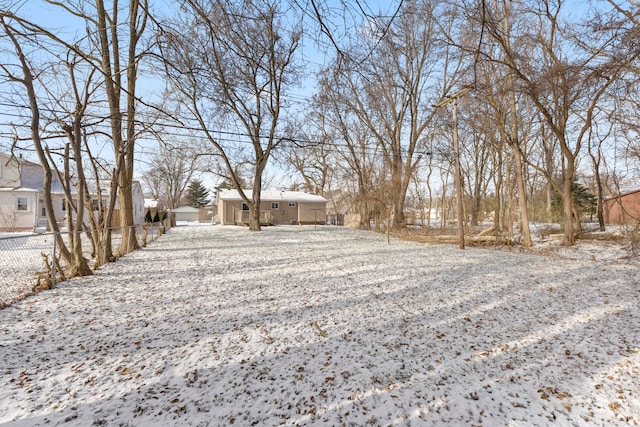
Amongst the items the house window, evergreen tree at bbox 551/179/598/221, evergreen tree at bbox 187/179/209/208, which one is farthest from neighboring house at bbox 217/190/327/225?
evergreen tree at bbox 187/179/209/208

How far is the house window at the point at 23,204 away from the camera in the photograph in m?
19.3

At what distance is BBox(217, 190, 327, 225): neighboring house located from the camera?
93.7ft

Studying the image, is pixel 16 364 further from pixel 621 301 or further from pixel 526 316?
pixel 621 301

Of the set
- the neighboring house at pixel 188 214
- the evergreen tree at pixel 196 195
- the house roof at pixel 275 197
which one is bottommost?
the neighboring house at pixel 188 214

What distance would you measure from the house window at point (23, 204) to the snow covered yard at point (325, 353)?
19.7 metres

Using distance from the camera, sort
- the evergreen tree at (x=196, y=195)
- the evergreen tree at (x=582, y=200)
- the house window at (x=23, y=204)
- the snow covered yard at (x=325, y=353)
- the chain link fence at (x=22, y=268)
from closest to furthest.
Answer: the snow covered yard at (x=325, y=353)
the chain link fence at (x=22, y=268)
the house window at (x=23, y=204)
the evergreen tree at (x=582, y=200)
the evergreen tree at (x=196, y=195)

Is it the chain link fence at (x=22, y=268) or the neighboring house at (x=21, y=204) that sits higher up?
the neighboring house at (x=21, y=204)

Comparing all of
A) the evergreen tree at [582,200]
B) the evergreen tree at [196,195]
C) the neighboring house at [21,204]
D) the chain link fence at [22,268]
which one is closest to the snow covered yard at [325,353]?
the chain link fence at [22,268]

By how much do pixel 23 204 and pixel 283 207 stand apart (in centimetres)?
1862

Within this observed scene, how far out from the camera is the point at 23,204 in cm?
1936

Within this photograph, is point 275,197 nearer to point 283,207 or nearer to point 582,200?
point 283,207

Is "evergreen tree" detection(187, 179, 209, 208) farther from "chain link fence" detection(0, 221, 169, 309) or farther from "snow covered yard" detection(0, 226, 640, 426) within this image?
"snow covered yard" detection(0, 226, 640, 426)

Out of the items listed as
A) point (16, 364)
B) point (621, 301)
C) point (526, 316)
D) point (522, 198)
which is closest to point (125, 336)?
point (16, 364)

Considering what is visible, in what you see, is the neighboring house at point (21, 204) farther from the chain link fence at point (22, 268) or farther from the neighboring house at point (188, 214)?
the neighboring house at point (188, 214)
